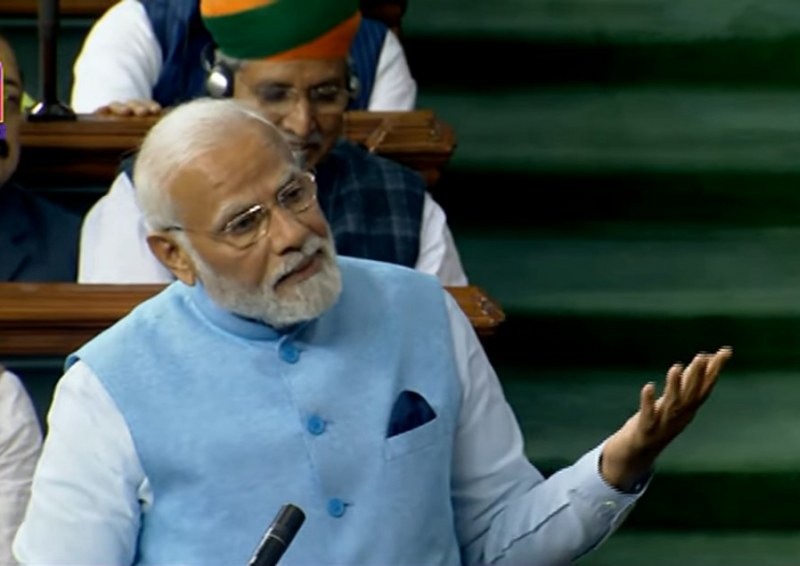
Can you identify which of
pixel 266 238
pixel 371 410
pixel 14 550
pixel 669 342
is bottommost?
pixel 669 342

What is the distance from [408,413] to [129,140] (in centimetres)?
123

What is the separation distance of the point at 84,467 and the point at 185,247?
1.04ft

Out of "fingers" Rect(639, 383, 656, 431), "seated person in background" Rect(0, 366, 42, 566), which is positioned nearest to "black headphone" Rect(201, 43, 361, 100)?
"seated person in background" Rect(0, 366, 42, 566)

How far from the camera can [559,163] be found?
4.96 m

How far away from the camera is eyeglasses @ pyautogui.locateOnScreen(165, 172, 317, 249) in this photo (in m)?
2.98

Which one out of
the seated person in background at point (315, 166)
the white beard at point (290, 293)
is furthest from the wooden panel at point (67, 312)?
the white beard at point (290, 293)

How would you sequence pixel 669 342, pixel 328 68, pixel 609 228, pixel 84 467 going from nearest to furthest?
pixel 84 467 < pixel 328 68 < pixel 669 342 < pixel 609 228

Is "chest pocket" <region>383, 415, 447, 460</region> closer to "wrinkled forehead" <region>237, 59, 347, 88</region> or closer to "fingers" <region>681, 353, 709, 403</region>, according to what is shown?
"fingers" <region>681, 353, 709, 403</region>

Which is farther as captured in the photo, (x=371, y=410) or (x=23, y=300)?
(x=23, y=300)

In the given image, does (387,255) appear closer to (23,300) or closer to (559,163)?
(23,300)

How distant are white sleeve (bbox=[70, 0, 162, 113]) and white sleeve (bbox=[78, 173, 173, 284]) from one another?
0.65 meters

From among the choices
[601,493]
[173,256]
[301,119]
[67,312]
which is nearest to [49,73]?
[301,119]

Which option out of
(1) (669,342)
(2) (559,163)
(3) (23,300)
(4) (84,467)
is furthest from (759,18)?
(4) (84,467)

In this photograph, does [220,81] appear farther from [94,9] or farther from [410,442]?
[94,9]
